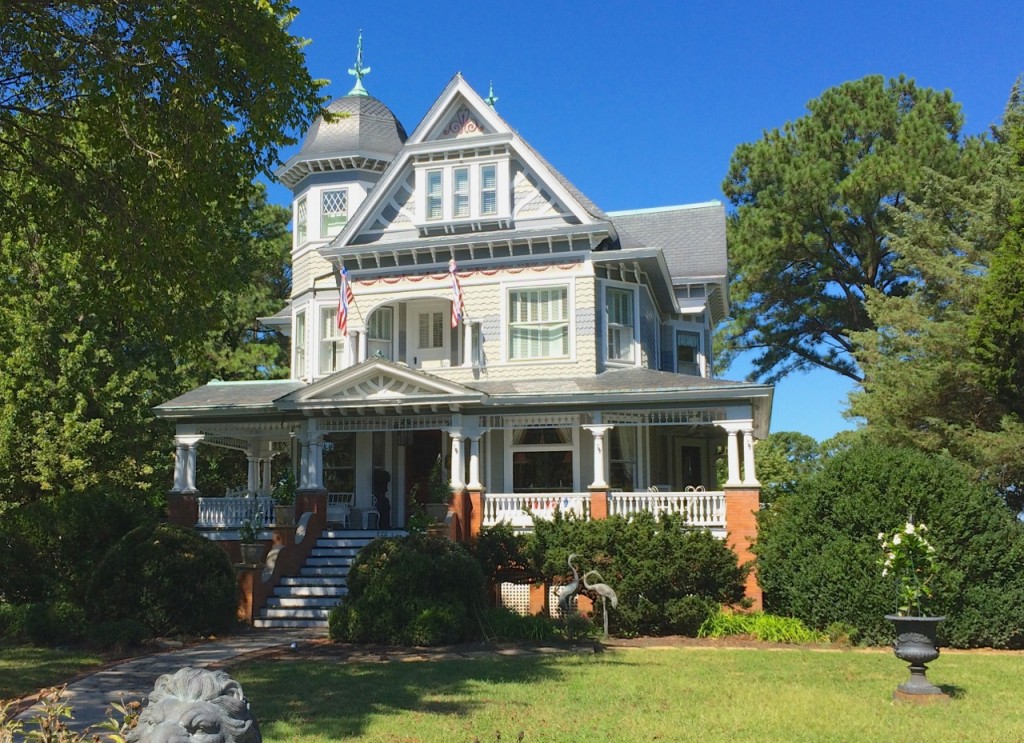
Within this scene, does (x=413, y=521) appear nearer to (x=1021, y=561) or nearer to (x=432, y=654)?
(x=432, y=654)

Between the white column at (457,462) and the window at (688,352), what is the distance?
9225 mm

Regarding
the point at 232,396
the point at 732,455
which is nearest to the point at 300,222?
the point at 232,396

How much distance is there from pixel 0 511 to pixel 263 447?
6747mm

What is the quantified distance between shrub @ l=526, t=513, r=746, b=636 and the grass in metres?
7.70

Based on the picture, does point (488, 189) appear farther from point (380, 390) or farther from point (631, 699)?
point (631, 699)

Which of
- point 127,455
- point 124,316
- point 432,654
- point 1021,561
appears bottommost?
point 432,654

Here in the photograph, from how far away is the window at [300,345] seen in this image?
25.5m

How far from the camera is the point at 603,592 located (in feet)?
51.6

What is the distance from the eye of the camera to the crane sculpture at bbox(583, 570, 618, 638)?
15715mm

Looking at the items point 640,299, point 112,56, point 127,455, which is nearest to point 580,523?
point 640,299

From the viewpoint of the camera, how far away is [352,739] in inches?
349

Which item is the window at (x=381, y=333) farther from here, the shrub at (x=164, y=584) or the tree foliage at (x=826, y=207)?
the tree foliage at (x=826, y=207)

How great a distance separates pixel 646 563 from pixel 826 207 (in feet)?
80.2

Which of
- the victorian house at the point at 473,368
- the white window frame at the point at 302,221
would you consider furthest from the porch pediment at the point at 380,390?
the white window frame at the point at 302,221
